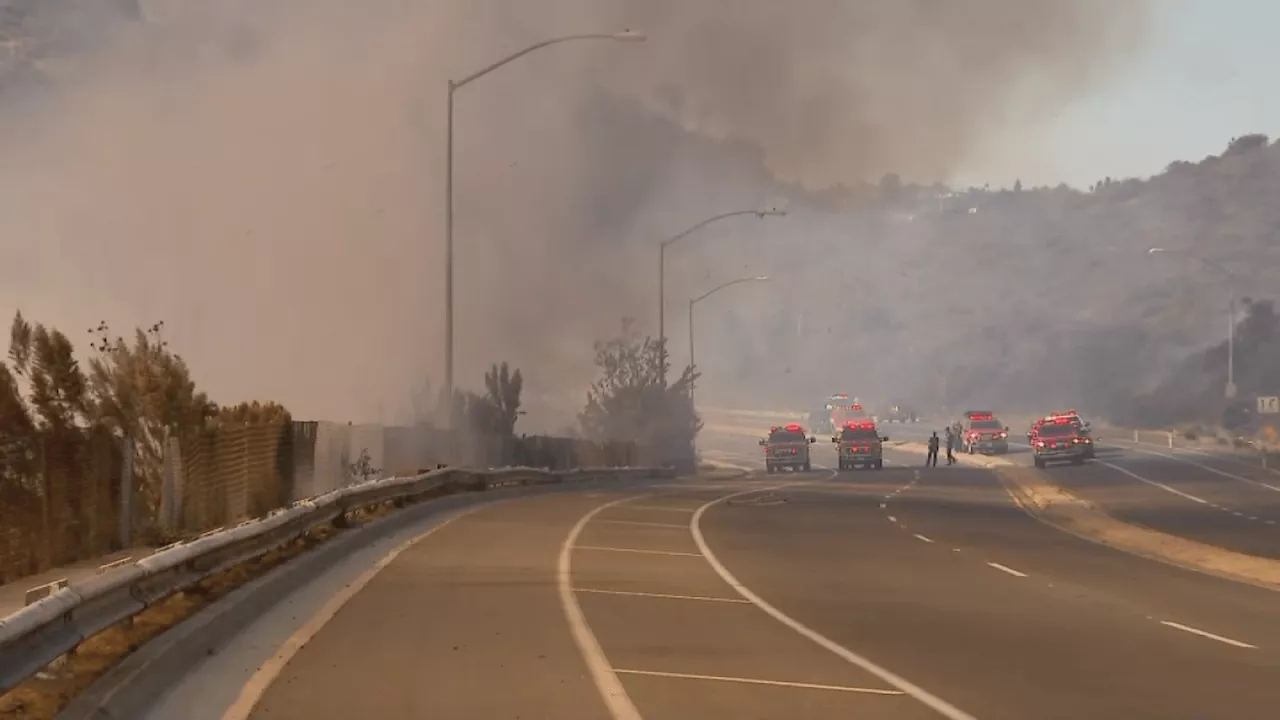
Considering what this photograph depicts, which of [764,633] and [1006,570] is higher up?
[1006,570]

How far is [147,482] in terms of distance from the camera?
2586cm

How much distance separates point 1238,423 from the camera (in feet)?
403

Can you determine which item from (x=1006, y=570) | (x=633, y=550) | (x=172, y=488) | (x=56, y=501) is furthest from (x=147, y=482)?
(x=1006, y=570)

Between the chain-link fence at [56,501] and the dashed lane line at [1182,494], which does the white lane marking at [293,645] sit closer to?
the chain-link fence at [56,501]

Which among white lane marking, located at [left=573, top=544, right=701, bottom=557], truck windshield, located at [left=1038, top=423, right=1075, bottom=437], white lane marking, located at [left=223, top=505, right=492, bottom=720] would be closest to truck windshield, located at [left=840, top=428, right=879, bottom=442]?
truck windshield, located at [left=1038, top=423, right=1075, bottom=437]

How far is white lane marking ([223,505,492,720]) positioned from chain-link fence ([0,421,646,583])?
244 centimetres

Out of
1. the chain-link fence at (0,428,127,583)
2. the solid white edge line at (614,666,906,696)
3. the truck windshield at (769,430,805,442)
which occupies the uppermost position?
the truck windshield at (769,430,805,442)

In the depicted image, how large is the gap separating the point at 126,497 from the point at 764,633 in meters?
8.22

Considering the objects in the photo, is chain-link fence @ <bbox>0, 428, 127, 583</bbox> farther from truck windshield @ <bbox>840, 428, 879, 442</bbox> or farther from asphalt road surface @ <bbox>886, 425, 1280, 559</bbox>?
truck windshield @ <bbox>840, 428, 879, 442</bbox>

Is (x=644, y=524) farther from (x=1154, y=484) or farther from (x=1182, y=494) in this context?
(x=1154, y=484)

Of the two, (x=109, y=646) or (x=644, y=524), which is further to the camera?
(x=644, y=524)

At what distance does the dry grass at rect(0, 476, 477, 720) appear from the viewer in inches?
405

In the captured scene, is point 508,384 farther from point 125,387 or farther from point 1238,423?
point 1238,423

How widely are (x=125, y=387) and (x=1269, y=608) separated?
1710 cm
